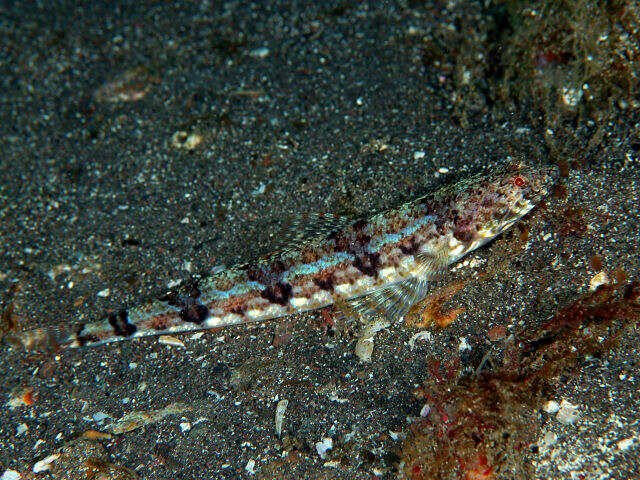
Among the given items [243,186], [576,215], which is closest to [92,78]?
[243,186]

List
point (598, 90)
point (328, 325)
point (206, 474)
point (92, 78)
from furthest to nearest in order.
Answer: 1. point (92, 78)
2. point (598, 90)
3. point (328, 325)
4. point (206, 474)

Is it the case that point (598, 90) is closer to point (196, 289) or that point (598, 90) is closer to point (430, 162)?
point (430, 162)

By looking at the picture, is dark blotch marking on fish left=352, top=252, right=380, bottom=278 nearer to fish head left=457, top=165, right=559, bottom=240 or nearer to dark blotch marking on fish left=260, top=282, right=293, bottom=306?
dark blotch marking on fish left=260, top=282, right=293, bottom=306

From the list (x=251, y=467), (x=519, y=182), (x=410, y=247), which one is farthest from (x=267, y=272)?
(x=519, y=182)

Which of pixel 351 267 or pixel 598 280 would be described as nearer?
pixel 598 280

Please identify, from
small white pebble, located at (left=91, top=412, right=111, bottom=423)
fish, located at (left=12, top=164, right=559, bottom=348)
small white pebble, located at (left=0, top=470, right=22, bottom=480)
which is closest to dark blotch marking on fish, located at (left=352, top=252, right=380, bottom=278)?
fish, located at (left=12, top=164, right=559, bottom=348)

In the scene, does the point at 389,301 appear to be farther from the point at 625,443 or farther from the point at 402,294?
the point at 625,443

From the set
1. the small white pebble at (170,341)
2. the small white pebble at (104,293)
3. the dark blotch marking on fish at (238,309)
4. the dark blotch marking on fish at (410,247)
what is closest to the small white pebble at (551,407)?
the dark blotch marking on fish at (410,247)
